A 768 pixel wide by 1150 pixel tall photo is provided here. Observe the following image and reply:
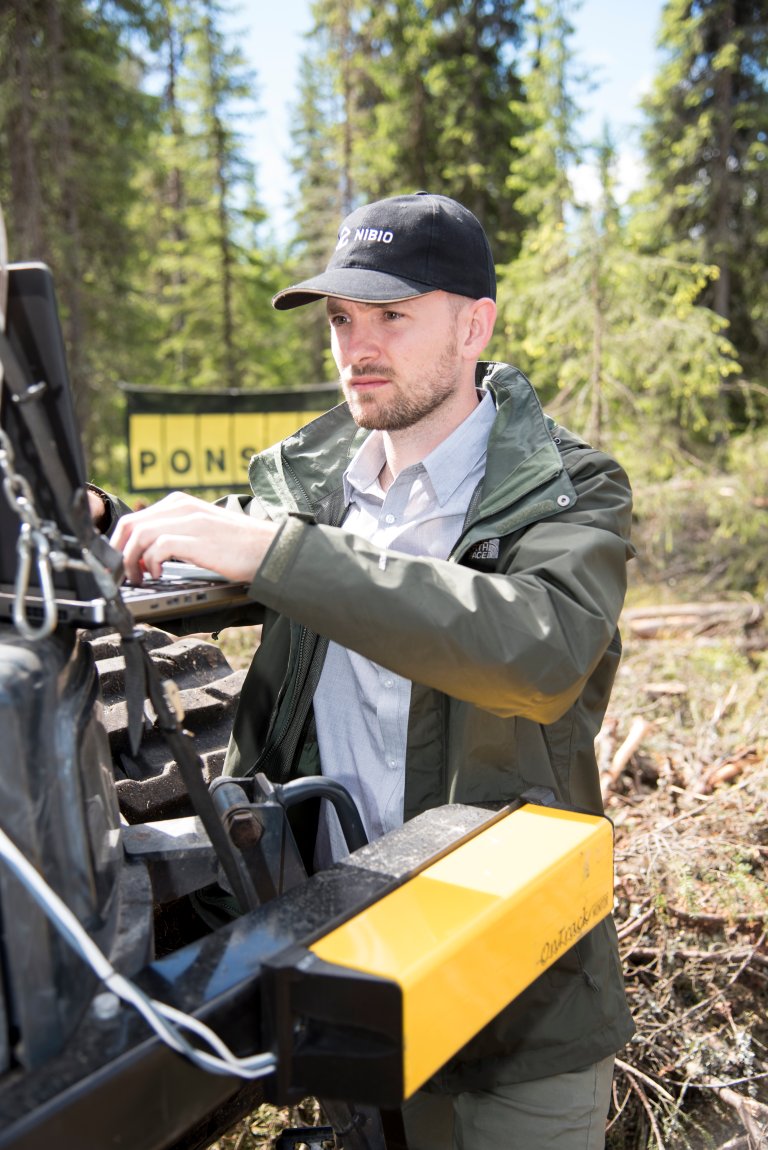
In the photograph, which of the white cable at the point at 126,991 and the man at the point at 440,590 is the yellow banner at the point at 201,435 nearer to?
the man at the point at 440,590

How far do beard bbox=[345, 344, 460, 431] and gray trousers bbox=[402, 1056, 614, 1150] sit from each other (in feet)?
5.08

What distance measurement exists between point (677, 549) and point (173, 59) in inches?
1006

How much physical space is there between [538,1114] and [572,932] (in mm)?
589

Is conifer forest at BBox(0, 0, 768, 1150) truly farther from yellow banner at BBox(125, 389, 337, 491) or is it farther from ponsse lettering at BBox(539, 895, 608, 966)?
yellow banner at BBox(125, 389, 337, 491)

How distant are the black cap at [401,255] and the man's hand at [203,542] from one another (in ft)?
2.51

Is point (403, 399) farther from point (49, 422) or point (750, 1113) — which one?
point (750, 1113)

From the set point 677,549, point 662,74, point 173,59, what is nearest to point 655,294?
point 677,549

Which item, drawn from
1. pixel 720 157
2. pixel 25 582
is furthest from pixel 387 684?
pixel 720 157

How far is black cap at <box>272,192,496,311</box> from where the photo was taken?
7.57 feet

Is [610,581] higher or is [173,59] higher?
[173,59]

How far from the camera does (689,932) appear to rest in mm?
3742

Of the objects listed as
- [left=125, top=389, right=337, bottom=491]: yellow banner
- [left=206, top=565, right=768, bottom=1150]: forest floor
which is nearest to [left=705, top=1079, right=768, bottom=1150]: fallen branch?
[left=206, top=565, right=768, bottom=1150]: forest floor

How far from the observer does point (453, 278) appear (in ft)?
7.87

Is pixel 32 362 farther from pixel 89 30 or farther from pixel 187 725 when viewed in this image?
pixel 89 30
